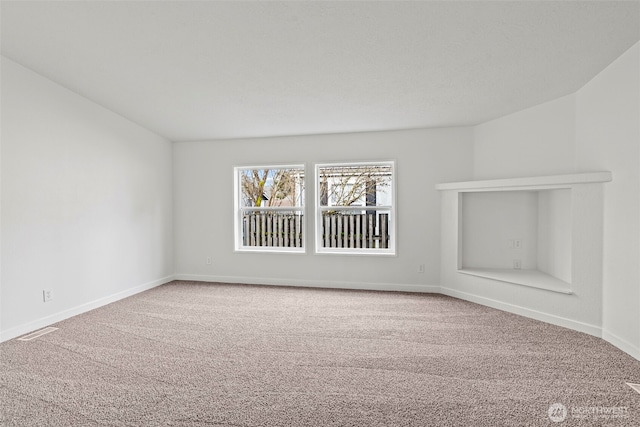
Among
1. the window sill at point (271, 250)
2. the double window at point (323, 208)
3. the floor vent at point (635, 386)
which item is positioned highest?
the double window at point (323, 208)

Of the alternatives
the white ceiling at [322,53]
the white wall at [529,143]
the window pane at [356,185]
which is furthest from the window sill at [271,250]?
the white wall at [529,143]

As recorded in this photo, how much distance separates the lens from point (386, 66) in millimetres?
3021

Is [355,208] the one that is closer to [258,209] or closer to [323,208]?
[323,208]

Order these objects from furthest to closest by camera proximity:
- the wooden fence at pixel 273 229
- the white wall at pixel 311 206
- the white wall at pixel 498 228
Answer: the wooden fence at pixel 273 229 < the white wall at pixel 311 206 < the white wall at pixel 498 228

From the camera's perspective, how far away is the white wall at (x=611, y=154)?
2.63m

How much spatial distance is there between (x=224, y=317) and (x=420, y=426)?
2.41 m

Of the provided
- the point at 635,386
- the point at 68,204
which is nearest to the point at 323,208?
the point at 68,204

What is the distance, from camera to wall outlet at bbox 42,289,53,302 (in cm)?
334

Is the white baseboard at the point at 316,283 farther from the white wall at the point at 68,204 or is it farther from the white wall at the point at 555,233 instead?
the white wall at the point at 555,233

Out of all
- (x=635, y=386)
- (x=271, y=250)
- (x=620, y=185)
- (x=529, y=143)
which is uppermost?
(x=529, y=143)

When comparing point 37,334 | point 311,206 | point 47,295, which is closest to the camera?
point 37,334

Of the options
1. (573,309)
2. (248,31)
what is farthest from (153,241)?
(573,309)

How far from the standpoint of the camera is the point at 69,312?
360 centimetres

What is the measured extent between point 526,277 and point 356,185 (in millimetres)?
2447
